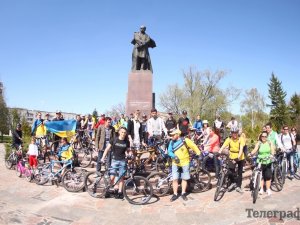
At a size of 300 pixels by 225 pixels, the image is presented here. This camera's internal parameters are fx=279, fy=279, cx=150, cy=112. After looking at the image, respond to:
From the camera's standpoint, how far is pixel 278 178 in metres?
8.56

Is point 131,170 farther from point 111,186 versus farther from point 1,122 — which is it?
point 1,122

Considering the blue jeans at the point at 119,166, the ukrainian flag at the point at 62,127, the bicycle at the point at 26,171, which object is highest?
the ukrainian flag at the point at 62,127

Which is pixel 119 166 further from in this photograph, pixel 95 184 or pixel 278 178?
pixel 278 178

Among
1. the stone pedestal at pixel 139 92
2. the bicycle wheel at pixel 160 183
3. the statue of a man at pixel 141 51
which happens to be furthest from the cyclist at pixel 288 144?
the statue of a man at pixel 141 51

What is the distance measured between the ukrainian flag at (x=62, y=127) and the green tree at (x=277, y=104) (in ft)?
116

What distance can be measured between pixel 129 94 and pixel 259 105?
4466cm

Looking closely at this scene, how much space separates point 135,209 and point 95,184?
1468 mm

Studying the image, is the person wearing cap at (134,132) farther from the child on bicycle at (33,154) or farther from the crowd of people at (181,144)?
the child on bicycle at (33,154)

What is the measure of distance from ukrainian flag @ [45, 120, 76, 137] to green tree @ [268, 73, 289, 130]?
35.4 metres

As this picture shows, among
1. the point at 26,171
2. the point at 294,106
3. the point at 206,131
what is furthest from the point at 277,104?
the point at 26,171

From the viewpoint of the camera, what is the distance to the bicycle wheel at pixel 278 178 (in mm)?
8197

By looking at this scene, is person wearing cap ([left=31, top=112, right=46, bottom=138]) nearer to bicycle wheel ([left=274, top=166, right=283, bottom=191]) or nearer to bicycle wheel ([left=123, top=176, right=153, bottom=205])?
bicycle wheel ([left=123, top=176, right=153, bottom=205])

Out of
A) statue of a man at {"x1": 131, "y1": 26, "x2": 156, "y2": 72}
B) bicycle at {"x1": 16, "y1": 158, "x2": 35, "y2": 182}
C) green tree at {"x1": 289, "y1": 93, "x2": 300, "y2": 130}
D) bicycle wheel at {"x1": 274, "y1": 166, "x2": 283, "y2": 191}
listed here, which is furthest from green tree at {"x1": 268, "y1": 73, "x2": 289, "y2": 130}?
bicycle at {"x1": 16, "y1": 158, "x2": 35, "y2": 182}

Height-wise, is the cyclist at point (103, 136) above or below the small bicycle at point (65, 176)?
above
